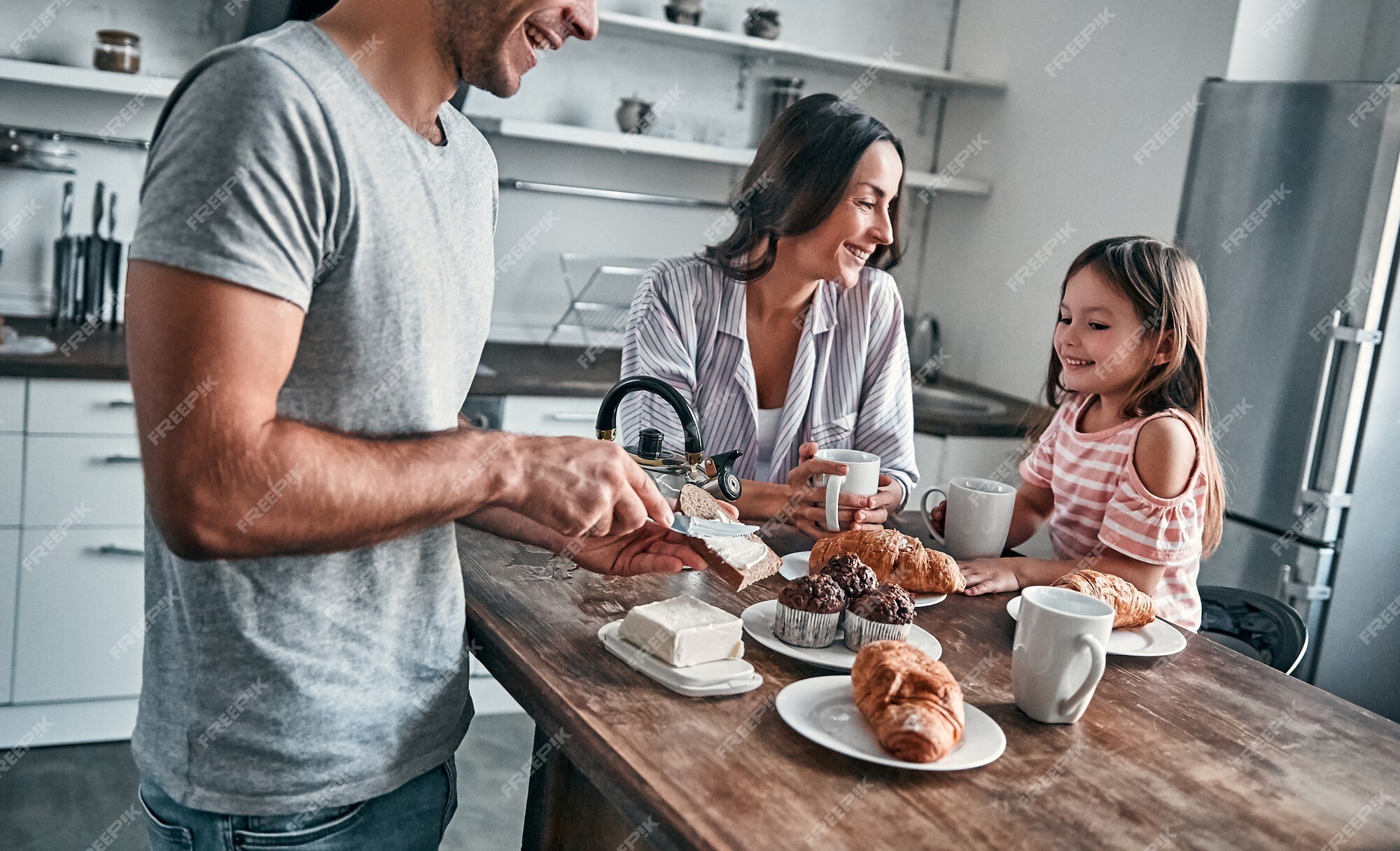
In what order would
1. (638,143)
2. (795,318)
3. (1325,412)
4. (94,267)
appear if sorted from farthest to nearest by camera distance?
1. (638,143)
2. (94,267)
3. (1325,412)
4. (795,318)

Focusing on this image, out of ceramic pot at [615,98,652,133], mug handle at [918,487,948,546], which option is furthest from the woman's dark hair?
ceramic pot at [615,98,652,133]

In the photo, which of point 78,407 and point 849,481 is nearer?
point 849,481

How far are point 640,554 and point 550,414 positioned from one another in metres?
1.90

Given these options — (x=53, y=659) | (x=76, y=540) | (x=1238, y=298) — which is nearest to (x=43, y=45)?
(x=76, y=540)

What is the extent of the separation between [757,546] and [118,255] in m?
2.45

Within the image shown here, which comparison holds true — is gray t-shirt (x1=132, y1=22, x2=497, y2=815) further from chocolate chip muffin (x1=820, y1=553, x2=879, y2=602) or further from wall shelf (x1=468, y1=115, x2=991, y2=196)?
wall shelf (x1=468, y1=115, x2=991, y2=196)

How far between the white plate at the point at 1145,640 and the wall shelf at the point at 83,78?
259 cm

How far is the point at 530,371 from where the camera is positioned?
10.7 ft

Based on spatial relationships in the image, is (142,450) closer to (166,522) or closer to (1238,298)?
(166,522)

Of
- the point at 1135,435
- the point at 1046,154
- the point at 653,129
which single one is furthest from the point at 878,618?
the point at 1046,154

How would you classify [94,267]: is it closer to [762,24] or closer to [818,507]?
[762,24]

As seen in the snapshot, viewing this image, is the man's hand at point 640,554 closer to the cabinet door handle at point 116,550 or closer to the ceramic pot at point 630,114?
the cabinet door handle at point 116,550

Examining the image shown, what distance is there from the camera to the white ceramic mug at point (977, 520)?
1.64 metres

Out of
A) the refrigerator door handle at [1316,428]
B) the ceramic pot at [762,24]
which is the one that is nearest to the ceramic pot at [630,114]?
the ceramic pot at [762,24]
